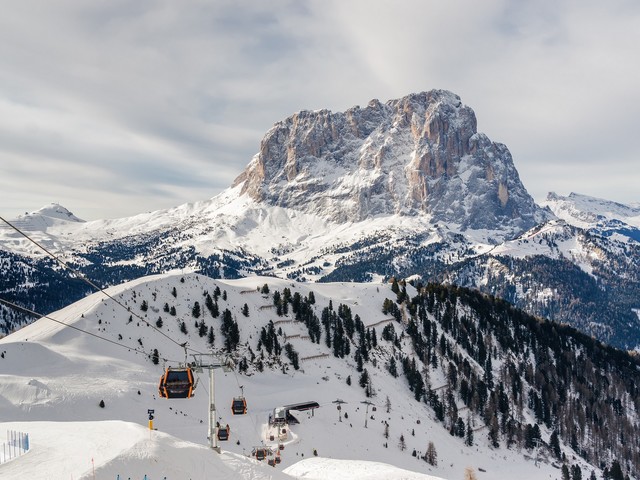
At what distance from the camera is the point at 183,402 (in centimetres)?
8069

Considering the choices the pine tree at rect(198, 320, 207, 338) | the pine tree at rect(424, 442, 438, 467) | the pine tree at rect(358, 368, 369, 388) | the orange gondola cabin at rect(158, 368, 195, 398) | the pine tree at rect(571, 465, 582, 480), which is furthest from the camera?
the pine tree at rect(358, 368, 369, 388)

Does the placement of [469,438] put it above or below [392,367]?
below

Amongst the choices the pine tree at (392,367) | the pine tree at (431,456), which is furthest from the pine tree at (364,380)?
the pine tree at (431,456)

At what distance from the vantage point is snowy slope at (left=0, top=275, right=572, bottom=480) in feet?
119

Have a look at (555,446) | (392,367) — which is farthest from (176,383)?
(555,446)

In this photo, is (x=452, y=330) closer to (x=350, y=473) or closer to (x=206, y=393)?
(x=206, y=393)

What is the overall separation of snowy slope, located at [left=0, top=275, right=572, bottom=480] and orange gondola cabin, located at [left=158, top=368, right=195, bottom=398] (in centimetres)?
335

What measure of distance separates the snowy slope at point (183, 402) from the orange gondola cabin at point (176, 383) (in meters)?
3.35

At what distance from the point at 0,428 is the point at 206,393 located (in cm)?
4835

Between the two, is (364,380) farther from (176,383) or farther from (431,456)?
(176,383)

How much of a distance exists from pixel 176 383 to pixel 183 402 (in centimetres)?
4617

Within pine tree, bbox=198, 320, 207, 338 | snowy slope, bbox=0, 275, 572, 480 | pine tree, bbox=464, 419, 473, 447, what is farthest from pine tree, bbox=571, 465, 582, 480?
pine tree, bbox=198, 320, 207, 338

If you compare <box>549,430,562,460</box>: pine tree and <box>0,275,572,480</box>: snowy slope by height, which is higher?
<box>0,275,572,480</box>: snowy slope

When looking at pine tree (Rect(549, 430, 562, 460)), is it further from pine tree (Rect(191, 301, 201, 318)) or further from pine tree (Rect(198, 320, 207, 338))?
pine tree (Rect(191, 301, 201, 318))
